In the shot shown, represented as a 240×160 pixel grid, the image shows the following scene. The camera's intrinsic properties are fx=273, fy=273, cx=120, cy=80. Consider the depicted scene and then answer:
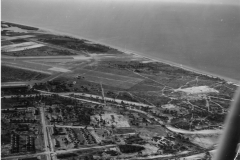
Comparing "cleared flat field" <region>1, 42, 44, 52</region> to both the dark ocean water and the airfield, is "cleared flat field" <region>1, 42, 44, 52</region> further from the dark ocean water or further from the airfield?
the dark ocean water

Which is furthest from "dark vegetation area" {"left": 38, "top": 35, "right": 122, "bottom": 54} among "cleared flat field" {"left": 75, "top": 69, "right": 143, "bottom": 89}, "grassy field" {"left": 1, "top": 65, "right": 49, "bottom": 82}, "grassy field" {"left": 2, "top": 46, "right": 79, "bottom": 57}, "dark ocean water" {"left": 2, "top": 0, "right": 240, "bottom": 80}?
"grassy field" {"left": 1, "top": 65, "right": 49, "bottom": 82}

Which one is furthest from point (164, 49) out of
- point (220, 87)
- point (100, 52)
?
point (220, 87)

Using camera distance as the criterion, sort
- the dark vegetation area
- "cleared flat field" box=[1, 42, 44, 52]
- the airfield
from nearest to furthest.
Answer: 1. the airfield
2. "cleared flat field" box=[1, 42, 44, 52]
3. the dark vegetation area

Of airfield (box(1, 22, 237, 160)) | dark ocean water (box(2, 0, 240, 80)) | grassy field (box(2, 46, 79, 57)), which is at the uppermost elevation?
dark ocean water (box(2, 0, 240, 80))

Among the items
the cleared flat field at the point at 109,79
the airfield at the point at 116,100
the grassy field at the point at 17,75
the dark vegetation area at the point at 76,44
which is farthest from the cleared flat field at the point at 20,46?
the cleared flat field at the point at 109,79

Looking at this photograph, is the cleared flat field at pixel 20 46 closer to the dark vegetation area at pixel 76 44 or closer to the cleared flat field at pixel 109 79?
the dark vegetation area at pixel 76 44

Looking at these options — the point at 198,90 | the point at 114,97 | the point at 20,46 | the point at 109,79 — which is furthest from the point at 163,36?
the point at 114,97

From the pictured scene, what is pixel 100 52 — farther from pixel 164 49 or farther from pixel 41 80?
pixel 41 80
